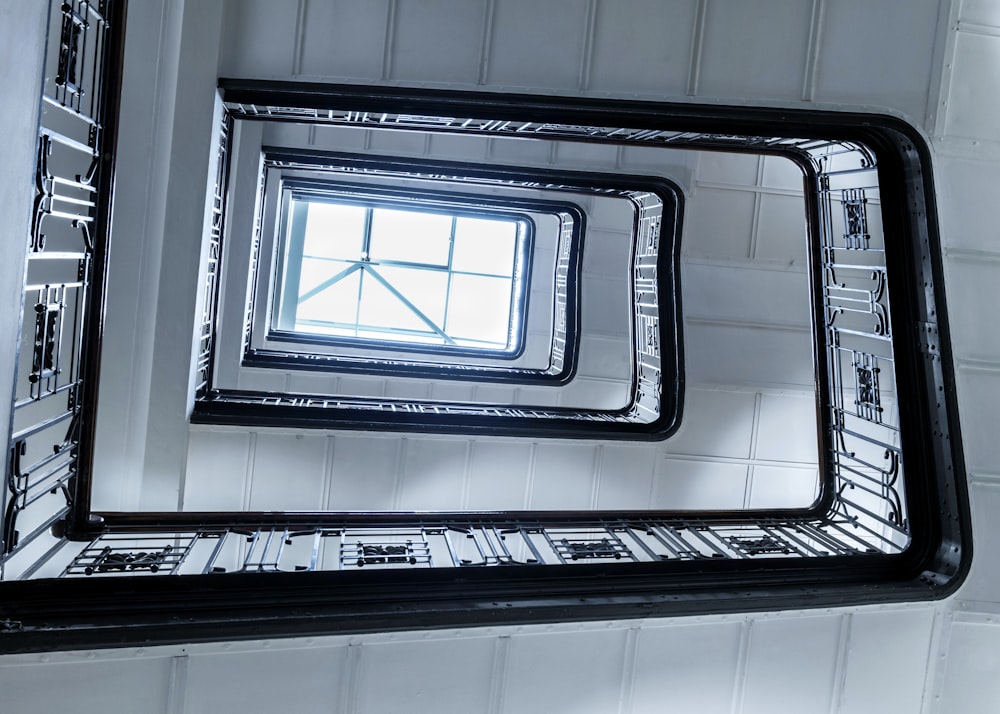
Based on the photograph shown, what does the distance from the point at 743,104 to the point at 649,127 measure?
632mm

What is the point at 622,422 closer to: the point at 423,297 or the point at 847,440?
the point at 847,440

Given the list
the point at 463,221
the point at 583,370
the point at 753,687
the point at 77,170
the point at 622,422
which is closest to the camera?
the point at 753,687

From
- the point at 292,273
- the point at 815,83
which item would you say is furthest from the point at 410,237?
the point at 815,83

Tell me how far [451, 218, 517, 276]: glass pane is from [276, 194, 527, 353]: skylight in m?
0.02

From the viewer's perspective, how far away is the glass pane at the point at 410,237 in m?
12.9

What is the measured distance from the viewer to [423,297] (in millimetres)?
13539

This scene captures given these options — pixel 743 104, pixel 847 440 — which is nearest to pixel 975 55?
pixel 743 104

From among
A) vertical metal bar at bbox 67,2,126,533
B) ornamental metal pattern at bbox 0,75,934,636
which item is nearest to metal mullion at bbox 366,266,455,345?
ornamental metal pattern at bbox 0,75,934,636

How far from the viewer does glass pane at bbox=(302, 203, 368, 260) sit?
12.6 metres

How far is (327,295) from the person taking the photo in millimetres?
13086

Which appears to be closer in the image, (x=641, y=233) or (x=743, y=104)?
(x=743, y=104)

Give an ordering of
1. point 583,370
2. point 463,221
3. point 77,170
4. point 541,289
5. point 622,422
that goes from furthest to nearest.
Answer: point 463,221, point 541,289, point 583,370, point 622,422, point 77,170

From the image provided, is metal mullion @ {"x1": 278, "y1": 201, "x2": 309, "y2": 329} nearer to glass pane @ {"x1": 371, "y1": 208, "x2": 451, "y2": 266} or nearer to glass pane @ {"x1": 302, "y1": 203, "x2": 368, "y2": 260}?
glass pane @ {"x1": 302, "y1": 203, "x2": 368, "y2": 260}

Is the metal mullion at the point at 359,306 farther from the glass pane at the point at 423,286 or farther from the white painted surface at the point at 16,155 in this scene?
the white painted surface at the point at 16,155
